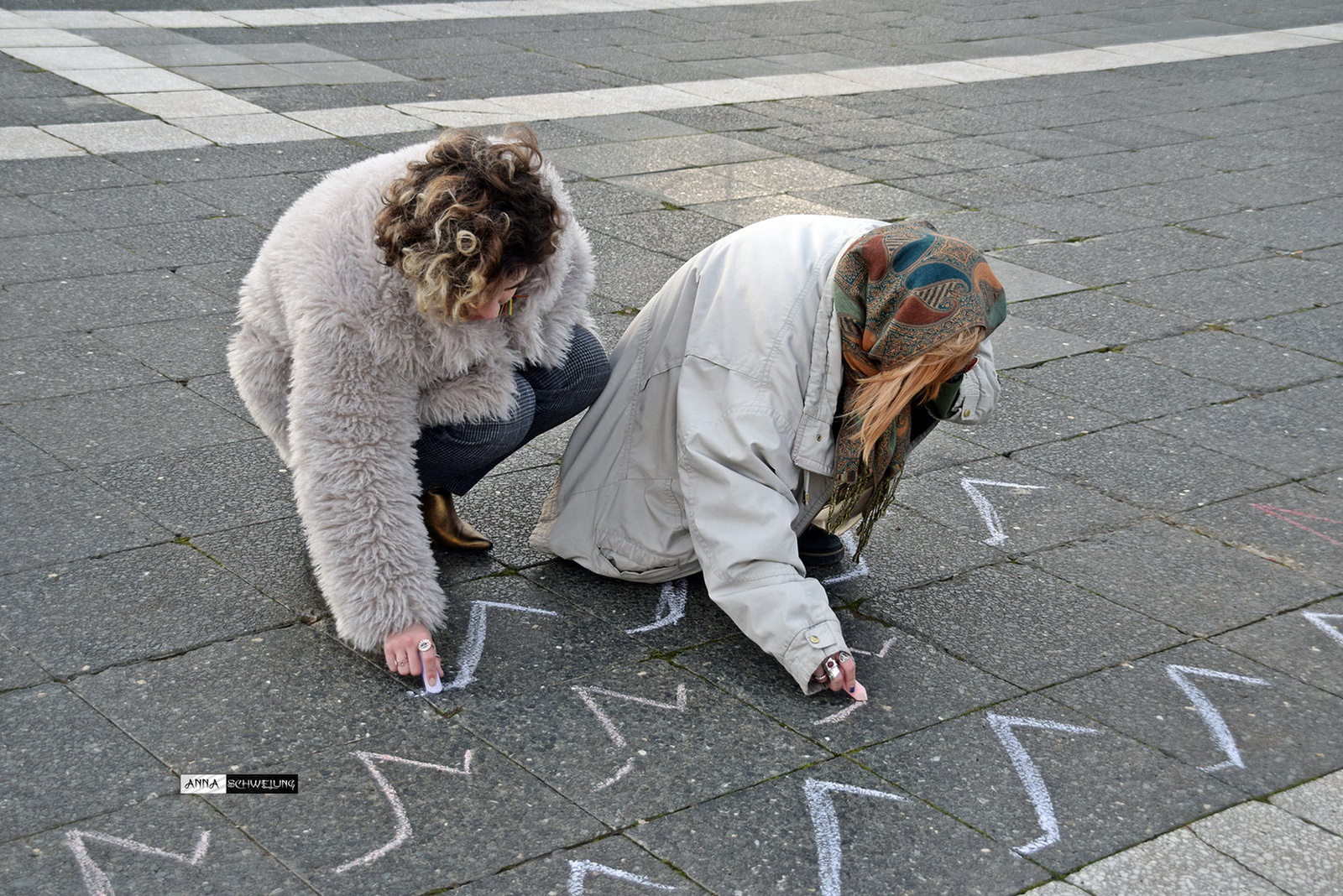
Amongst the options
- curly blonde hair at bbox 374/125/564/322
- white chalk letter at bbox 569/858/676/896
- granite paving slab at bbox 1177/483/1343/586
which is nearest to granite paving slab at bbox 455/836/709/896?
white chalk letter at bbox 569/858/676/896

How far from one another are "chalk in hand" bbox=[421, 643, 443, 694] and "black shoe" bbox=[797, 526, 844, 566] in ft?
3.18

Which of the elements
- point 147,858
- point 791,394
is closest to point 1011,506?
point 791,394

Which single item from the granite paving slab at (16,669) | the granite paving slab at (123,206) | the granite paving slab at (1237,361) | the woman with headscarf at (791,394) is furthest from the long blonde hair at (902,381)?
the granite paving slab at (123,206)

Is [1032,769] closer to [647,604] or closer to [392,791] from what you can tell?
[647,604]

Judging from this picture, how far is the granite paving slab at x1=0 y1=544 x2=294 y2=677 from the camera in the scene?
2.60 metres

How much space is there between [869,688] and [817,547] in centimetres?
52

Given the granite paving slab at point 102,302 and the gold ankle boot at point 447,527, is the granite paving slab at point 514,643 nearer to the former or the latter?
the gold ankle boot at point 447,527

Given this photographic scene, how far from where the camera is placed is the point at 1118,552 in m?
3.30

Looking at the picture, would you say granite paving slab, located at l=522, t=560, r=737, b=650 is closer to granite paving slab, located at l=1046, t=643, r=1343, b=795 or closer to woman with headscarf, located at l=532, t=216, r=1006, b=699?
woman with headscarf, located at l=532, t=216, r=1006, b=699

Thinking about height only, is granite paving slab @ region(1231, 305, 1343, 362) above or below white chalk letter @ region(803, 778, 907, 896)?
above

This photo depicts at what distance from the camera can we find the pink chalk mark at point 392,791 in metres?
2.09

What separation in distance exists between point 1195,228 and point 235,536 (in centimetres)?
476

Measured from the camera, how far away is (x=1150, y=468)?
3771mm

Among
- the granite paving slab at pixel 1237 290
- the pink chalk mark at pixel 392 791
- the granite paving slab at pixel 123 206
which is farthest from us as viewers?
the granite paving slab at pixel 123 206
